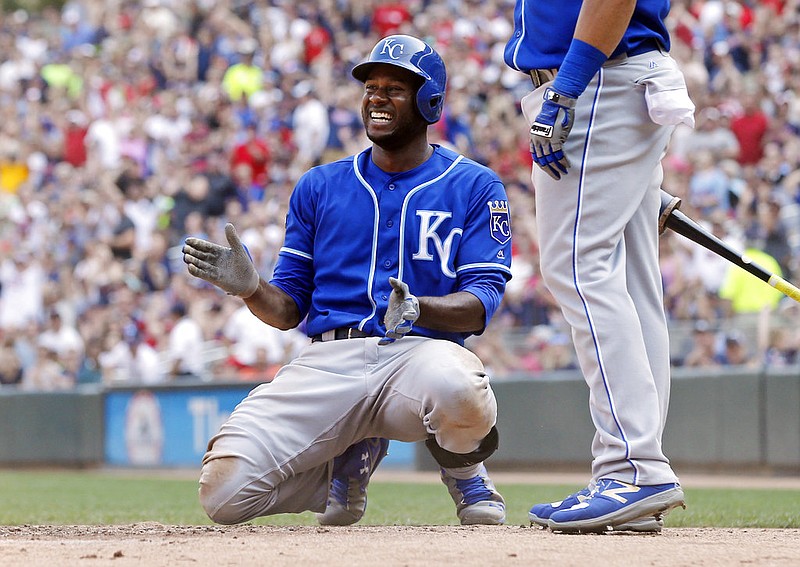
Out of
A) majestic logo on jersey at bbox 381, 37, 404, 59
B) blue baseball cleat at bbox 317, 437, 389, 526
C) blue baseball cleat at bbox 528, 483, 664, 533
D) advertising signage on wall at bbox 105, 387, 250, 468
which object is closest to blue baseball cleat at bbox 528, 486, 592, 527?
blue baseball cleat at bbox 528, 483, 664, 533

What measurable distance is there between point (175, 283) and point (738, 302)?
5.99m

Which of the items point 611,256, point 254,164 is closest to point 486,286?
point 611,256

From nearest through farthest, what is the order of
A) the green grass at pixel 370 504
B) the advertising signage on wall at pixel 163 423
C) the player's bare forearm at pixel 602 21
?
the player's bare forearm at pixel 602 21 → the green grass at pixel 370 504 → the advertising signage on wall at pixel 163 423

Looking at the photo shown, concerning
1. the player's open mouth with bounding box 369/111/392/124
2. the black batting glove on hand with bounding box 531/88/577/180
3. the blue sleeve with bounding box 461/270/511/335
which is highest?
the player's open mouth with bounding box 369/111/392/124

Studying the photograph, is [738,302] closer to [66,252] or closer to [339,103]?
[339,103]

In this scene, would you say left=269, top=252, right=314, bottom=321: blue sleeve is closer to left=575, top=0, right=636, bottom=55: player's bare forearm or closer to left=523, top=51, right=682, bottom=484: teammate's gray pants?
left=523, top=51, right=682, bottom=484: teammate's gray pants

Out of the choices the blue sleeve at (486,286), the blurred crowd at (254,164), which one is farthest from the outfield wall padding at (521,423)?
the blue sleeve at (486,286)

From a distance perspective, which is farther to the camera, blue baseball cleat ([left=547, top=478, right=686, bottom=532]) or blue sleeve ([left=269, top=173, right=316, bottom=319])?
blue sleeve ([left=269, top=173, right=316, bottom=319])

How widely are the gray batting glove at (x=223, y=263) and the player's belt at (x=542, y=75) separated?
3.56 feet

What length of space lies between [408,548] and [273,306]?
1.26 meters

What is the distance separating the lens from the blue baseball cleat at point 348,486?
182 inches

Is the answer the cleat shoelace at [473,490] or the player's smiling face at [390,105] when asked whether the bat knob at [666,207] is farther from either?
the cleat shoelace at [473,490]

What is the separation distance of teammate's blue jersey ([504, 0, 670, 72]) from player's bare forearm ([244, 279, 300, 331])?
1142 mm

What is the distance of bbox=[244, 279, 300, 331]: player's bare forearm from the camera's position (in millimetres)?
4367
